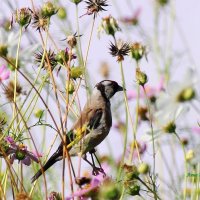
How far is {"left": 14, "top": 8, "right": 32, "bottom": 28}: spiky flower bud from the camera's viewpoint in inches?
79.3

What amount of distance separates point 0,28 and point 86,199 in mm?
766

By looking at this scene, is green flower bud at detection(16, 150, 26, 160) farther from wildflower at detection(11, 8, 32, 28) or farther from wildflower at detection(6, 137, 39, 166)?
wildflower at detection(11, 8, 32, 28)

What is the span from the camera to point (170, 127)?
2.01 metres

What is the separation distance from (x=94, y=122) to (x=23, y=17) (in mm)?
555

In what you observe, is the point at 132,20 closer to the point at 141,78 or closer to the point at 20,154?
the point at 141,78

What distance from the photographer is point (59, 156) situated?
2.29 m

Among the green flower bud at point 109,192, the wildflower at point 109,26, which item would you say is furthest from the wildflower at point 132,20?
the green flower bud at point 109,192

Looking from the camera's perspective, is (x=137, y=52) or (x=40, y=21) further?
(x=137, y=52)

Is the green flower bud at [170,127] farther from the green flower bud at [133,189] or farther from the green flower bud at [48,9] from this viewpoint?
the green flower bud at [48,9]

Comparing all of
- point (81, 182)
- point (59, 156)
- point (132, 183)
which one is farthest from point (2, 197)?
point (59, 156)

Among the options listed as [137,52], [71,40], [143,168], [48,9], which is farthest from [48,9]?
[143,168]

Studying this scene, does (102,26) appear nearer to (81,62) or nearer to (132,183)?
(81,62)

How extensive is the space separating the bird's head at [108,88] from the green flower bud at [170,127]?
23.4 inches

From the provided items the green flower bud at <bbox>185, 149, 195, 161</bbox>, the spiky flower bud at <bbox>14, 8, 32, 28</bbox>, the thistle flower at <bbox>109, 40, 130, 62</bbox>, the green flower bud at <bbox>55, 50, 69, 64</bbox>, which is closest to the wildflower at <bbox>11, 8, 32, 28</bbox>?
the spiky flower bud at <bbox>14, 8, 32, 28</bbox>
